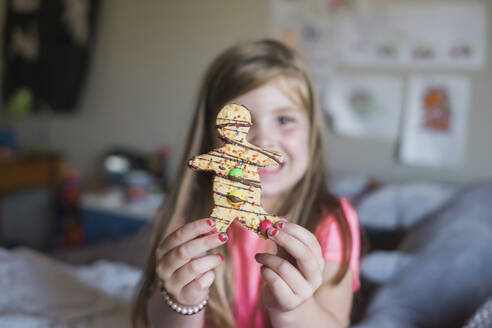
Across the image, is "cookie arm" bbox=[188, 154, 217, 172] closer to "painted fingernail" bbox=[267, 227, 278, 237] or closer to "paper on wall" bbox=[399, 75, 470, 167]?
"painted fingernail" bbox=[267, 227, 278, 237]

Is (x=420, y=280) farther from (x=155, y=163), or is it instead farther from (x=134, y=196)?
(x=155, y=163)

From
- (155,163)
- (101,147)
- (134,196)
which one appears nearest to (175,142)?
(155,163)

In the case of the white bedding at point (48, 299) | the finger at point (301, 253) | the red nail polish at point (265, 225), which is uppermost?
the red nail polish at point (265, 225)

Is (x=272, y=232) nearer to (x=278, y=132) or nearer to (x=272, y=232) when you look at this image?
(x=272, y=232)

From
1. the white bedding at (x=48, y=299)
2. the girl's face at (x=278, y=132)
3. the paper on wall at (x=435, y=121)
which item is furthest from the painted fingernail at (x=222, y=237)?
A: the paper on wall at (x=435, y=121)

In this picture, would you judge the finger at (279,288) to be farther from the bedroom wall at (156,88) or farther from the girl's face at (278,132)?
the bedroom wall at (156,88)

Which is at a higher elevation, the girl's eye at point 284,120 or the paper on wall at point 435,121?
the girl's eye at point 284,120

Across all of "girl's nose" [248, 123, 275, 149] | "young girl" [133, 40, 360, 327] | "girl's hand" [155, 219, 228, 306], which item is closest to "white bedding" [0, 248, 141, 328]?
"young girl" [133, 40, 360, 327]

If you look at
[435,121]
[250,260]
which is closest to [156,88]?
[435,121]
